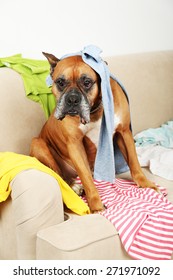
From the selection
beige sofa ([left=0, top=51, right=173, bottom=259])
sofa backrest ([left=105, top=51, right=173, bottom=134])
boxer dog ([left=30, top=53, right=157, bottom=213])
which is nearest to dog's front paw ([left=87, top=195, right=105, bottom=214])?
boxer dog ([left=30, top=53, right=157, bottom=213])

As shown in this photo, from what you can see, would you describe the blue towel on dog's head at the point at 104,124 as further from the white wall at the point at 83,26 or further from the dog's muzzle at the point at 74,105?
the white wall at the point at 83,26

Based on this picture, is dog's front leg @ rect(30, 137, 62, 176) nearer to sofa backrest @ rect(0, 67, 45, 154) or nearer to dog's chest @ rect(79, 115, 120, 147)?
sofa backrest @ rect(0, 67, 45, 154)

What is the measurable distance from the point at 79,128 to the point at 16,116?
14.9 inches

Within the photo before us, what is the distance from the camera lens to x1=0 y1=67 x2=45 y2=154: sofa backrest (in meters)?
2.44

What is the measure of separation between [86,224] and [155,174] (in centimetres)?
77

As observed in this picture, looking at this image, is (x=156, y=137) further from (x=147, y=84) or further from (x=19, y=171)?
(x=19, y=171)

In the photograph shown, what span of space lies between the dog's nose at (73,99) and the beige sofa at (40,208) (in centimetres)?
34

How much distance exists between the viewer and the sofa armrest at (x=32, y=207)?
190cm

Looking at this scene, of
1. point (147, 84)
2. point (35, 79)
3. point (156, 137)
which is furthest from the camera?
point (147, 84)

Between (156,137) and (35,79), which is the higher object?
(35,79)

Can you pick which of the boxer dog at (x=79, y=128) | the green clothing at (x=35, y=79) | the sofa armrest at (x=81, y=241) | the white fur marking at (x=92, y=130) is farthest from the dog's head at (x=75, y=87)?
the sofa armrest at (x=81, y=241)

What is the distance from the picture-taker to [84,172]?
7.27ft

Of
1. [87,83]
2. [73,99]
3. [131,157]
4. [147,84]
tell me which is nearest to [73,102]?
[73,99]
